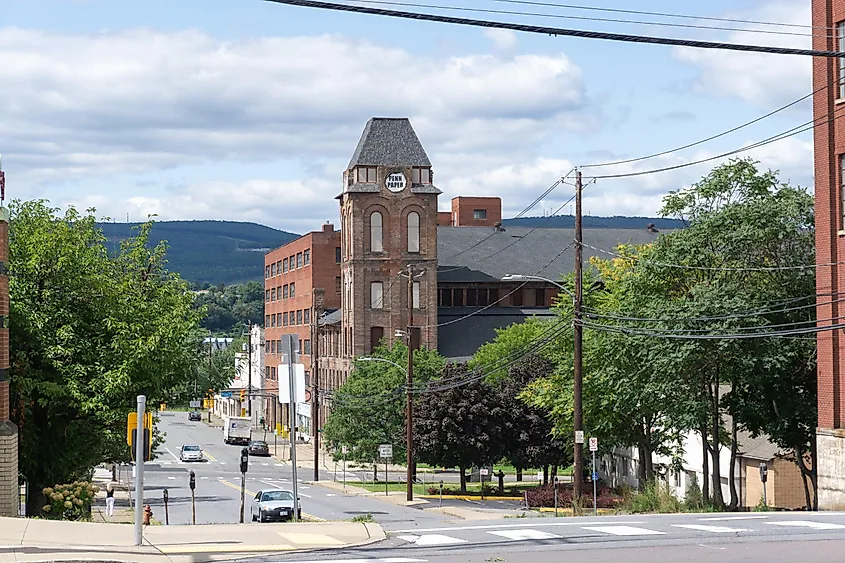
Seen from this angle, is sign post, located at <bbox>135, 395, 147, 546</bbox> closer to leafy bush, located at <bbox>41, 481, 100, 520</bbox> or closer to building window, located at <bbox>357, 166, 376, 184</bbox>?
leafy bush, located at <bbox>41, 481, 100, 520</bbox>

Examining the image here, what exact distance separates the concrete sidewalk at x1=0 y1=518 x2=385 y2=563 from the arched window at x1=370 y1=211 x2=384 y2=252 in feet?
242

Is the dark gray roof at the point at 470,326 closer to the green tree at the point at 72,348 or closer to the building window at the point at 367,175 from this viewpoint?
the building window at the point at 367,175

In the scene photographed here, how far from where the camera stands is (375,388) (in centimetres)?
7506

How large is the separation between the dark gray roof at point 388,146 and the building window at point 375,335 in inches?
522

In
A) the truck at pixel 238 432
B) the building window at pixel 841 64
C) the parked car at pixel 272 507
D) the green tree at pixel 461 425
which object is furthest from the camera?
the truck at pixel 238 432

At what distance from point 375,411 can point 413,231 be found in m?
24.6

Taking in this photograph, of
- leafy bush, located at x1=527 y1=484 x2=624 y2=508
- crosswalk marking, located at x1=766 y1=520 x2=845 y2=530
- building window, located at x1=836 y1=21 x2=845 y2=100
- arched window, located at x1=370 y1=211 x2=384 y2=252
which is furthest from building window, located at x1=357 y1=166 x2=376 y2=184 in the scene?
crosswalk marking, located at x1=766 y1=520 x2=845 y2=530

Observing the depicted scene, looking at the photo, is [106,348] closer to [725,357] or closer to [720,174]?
[725,357]

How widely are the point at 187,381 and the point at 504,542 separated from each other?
67.5 feet

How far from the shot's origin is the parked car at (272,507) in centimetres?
4016

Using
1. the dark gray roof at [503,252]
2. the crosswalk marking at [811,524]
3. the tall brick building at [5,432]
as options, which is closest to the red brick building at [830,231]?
the crosswalk marking at [811,524]

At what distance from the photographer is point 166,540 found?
722 inches

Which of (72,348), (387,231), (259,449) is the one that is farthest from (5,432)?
(259,449)

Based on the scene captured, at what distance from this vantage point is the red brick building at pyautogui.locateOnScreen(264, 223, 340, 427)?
10994cm
